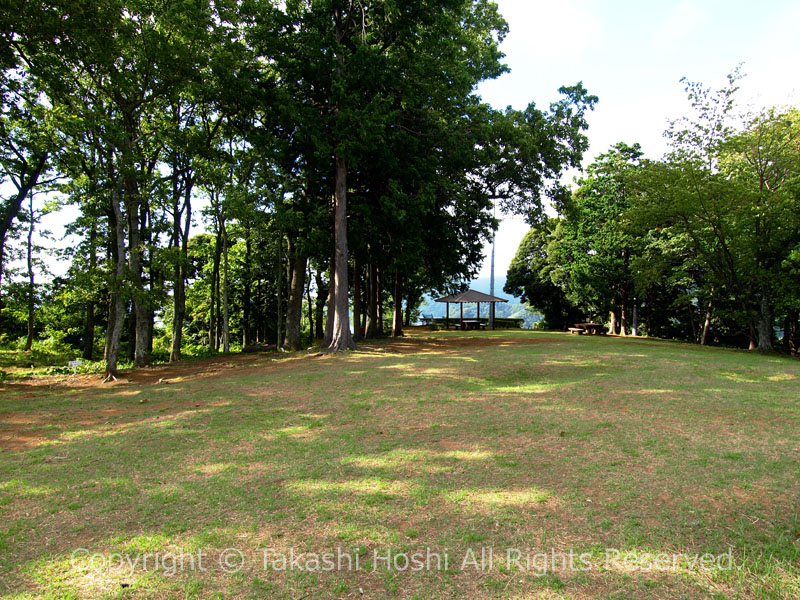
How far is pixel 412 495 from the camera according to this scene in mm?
3559

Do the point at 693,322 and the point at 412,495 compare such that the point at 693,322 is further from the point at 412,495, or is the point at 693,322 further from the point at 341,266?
the point at 412,495

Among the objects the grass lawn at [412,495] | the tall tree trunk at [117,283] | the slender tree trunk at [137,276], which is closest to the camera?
the grass lawn at [412,495]

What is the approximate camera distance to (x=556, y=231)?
2914 centimetres

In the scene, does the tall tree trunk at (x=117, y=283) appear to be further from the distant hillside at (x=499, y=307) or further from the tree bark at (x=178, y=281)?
the distant hillside at (x=499, y=307)

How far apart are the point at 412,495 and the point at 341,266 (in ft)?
34.4

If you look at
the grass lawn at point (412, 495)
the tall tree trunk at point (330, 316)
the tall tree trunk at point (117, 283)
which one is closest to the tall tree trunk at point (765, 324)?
the grass lawn at point (412, 495)

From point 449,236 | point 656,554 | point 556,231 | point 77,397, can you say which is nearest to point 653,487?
point 656,554

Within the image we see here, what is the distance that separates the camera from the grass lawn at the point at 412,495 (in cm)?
249

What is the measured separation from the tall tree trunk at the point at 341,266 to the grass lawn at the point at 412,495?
5967 mm

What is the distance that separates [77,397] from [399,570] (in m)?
8.92

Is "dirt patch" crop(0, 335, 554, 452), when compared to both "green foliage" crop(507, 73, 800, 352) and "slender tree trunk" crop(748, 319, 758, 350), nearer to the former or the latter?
"green foliage" crop(507, 73, 800, 352)

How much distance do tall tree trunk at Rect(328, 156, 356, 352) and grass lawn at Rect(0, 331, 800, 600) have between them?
19.6 ft

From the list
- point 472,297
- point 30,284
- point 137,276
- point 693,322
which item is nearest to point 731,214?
point 693,322

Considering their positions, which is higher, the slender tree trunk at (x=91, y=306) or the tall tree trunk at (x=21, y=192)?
the tall tree trunk at (x=21, y=192)
